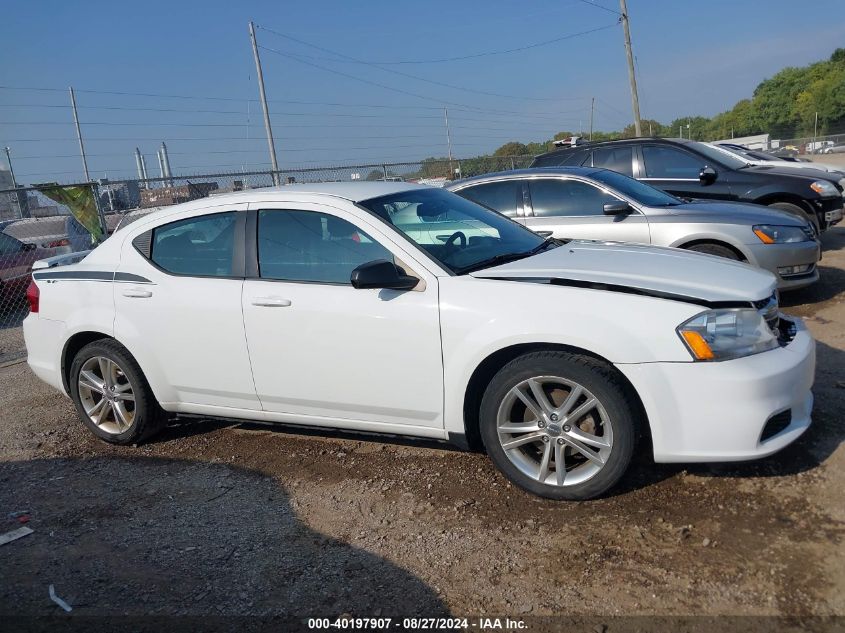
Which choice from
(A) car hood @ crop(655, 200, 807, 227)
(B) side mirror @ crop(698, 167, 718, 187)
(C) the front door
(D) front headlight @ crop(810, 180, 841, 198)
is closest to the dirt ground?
(C) the front door

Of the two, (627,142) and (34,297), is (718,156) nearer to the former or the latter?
(627,142)

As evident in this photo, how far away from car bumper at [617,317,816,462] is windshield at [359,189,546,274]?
1.14 metres

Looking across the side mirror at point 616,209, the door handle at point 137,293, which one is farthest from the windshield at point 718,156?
the door handle at point 137,293

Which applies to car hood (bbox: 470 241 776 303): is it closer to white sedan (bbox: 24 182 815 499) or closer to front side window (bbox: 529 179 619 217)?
white sedan (bbox: 24 182 815 499)

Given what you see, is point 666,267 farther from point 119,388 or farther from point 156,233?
point 119,388

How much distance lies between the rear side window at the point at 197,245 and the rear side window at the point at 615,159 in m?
6.35

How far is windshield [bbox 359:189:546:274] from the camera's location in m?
4.03

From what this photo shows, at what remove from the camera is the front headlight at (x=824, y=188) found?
9.02 m

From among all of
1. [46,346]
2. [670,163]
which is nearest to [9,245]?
[46,346]

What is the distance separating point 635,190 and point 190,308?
15.9 feet

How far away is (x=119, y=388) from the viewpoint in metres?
4.81

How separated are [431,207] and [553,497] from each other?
6.52 ft

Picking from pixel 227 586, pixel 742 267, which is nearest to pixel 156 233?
pixel 227 586

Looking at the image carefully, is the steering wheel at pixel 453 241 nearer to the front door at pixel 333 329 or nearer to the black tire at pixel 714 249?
the front door at pixel 333 329
